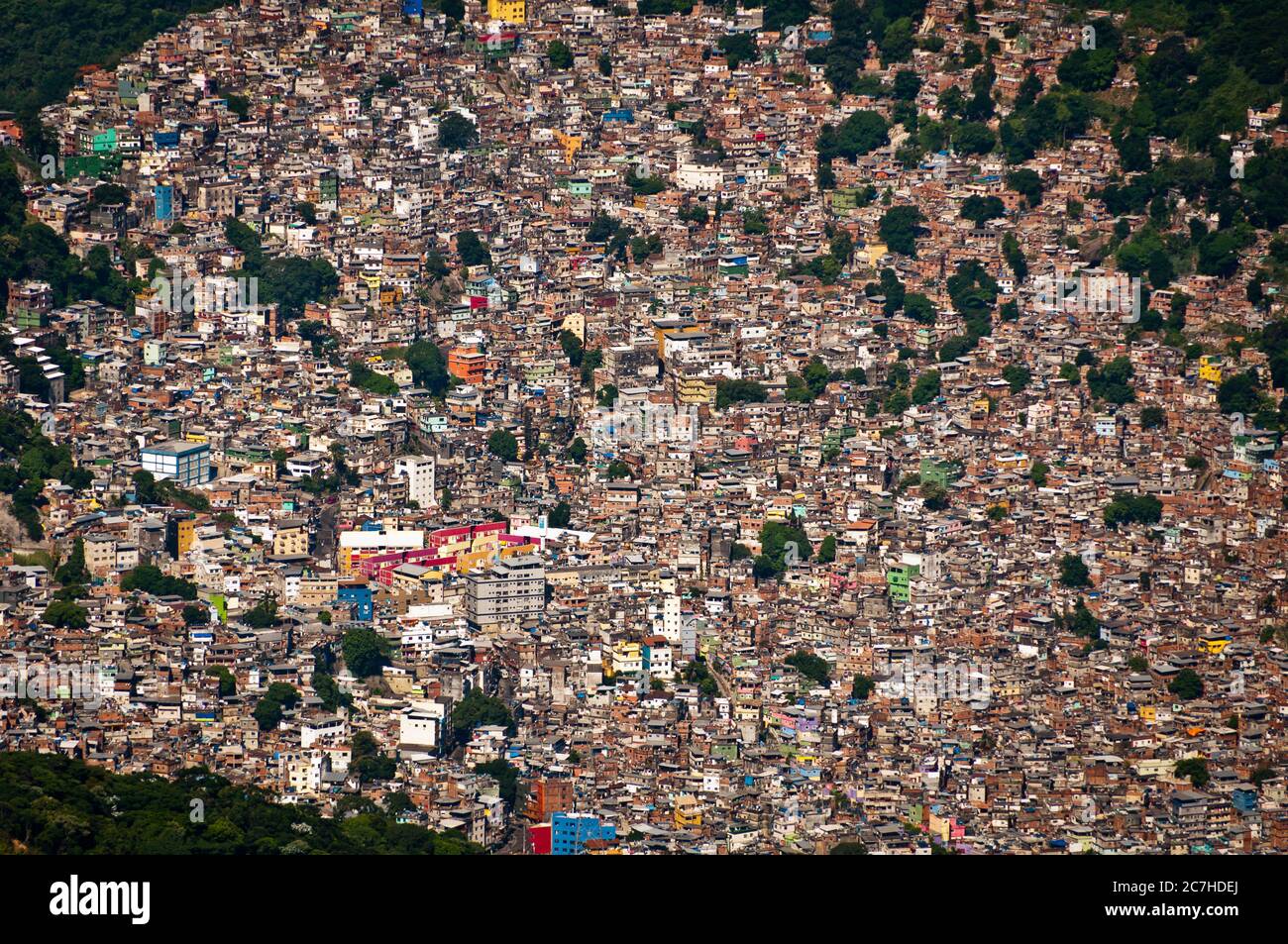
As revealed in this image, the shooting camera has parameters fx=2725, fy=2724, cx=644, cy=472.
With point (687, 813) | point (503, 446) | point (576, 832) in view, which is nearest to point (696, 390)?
point (503, 446)

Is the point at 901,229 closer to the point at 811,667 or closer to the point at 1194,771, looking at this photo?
the point at 811,667

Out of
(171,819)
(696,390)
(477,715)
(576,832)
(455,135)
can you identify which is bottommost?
(576,832)

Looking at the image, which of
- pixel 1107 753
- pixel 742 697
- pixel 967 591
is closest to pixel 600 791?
pixel 742 697

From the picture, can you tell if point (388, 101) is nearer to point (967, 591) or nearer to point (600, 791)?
point (967, 591)

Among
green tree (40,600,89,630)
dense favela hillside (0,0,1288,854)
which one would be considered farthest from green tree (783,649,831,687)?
green tree (40,600,89,630)

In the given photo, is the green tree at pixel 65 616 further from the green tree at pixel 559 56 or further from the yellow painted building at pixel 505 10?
the yellow painted building at pixel 505 10

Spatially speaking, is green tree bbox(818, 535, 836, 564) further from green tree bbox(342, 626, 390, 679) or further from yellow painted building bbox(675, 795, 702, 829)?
yellow painted building bbox(675, 795, 702, 829)

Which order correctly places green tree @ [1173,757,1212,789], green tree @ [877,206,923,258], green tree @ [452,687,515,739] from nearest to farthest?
green tree @ [1173,757,1212,789] → green tree @ [452,687,515,739] → green tree @ [877,206,923,258]
